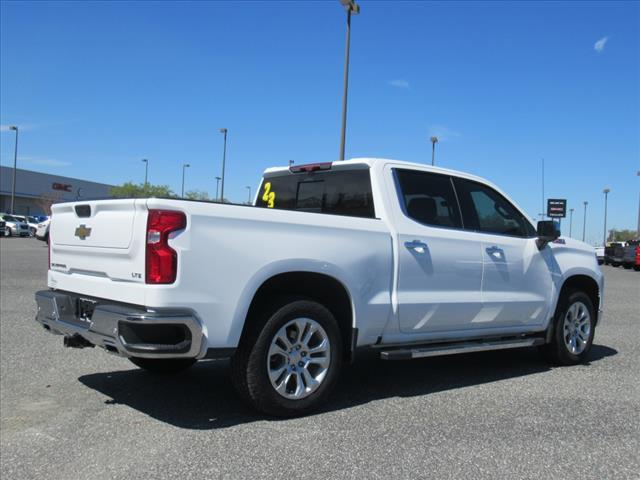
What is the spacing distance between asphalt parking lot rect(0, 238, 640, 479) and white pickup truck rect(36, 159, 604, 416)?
1.20ft

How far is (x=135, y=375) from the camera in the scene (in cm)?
571

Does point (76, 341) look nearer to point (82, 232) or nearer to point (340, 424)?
point (82, 232)

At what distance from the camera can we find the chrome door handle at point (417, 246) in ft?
16.4

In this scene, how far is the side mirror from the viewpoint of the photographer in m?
6.09

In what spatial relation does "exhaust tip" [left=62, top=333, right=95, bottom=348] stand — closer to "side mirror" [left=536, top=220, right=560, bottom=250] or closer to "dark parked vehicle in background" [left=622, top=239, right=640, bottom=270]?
"side mirror" [left=536, top=220, right=560, bottom=250]

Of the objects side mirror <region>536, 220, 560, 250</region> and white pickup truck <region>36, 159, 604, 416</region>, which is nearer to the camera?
white pickup truck <region>36, 159, 604, 416</region>

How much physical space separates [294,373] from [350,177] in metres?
1.89

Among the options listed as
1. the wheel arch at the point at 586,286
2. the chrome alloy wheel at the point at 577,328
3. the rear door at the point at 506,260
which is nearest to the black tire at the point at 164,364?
the rear door at the point at 506,260

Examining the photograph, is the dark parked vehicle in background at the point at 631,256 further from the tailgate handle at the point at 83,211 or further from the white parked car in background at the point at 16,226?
the white parked car in background at the point at 16,226

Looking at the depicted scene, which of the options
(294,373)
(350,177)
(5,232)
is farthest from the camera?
(5,232)

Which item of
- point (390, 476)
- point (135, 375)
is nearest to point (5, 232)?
point (135, 375)

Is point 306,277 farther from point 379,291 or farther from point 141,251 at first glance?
point 141,251

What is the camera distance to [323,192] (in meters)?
5.64

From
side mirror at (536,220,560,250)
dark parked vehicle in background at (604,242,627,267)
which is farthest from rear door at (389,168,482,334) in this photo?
dark parked vehicle in background at (604,242,627,267)
